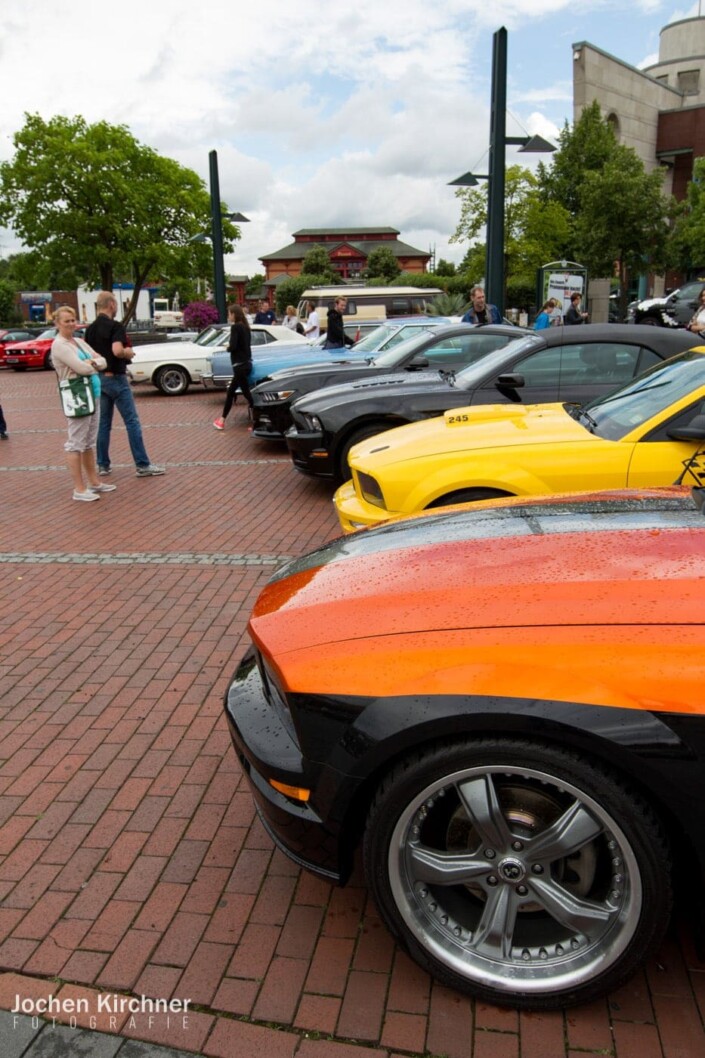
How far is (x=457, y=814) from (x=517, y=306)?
4033cm

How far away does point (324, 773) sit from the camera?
83.4 inches

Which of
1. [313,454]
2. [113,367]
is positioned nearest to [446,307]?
[113,367]

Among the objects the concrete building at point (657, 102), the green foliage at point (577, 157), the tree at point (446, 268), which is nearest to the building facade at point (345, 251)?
the tree at point (446, 268)

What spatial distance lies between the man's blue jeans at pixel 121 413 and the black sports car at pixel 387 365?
1.60 m

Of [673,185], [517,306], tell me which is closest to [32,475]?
[517,306]

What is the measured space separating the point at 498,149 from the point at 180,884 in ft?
42.2

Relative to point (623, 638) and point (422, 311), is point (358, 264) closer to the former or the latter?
point (422, 311)

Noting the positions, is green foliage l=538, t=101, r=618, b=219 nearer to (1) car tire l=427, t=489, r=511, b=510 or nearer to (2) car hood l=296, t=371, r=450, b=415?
(2) car hood l=296, t=371, r=450, b=415

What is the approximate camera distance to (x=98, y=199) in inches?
1430

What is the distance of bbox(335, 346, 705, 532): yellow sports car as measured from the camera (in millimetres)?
Result: 4465

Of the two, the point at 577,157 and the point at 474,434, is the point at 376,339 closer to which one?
the point at 474,434

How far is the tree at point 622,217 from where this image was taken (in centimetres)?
3103

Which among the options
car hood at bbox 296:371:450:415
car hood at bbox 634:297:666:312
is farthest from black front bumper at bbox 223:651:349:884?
car hood at bbox 634:297:666:312

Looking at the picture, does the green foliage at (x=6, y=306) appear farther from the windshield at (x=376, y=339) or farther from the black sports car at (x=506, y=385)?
the black sports car at (x=506, y=385)
